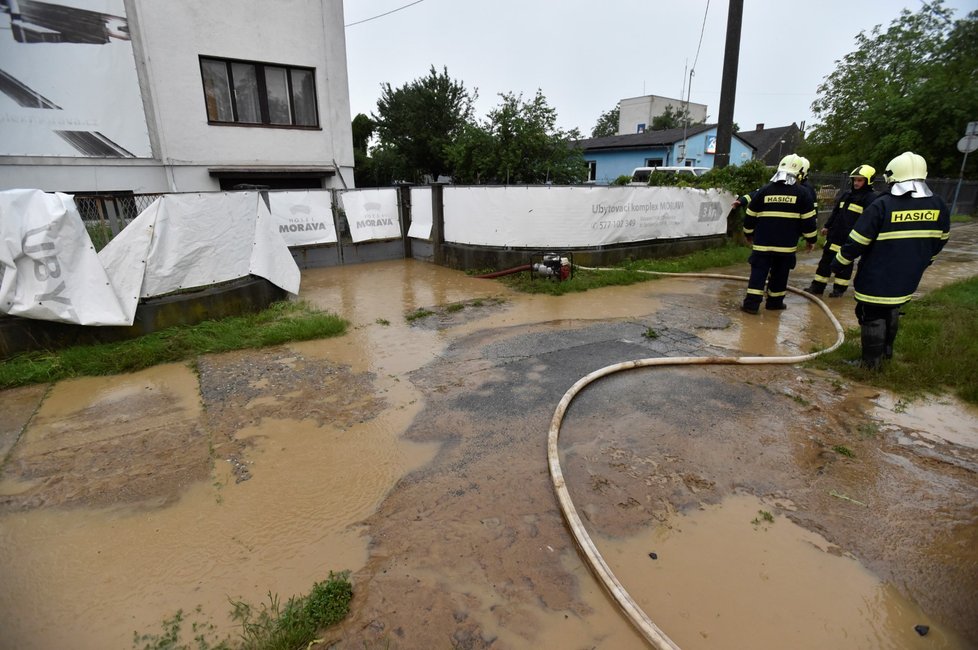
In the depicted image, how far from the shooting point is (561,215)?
9109mm

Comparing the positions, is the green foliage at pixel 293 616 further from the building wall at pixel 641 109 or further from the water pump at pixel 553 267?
the building wall at pixel 641 109

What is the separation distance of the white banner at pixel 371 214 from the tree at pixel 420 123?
15.9m

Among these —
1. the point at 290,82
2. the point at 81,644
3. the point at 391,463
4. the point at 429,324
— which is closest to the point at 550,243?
the point at 429,324

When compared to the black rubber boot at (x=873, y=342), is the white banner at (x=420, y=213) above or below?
above

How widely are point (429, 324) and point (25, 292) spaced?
4329 millimetres

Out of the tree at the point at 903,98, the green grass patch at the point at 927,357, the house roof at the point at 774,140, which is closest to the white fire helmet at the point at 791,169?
the green grass patch at the point at 927,357

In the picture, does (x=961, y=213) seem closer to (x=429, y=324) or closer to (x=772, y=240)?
(x=772, y=240)

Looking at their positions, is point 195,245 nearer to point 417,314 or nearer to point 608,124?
point 417,314

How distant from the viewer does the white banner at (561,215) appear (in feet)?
29.7

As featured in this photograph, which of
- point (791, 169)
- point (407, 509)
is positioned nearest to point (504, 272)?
point (791, 169)

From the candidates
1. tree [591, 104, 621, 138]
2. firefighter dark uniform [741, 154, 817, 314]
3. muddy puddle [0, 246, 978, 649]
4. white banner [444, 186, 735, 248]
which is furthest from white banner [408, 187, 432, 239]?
tree [591, 104, 621, 138]

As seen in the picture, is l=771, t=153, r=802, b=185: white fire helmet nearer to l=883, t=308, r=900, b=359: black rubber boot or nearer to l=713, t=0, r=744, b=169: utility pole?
l=883, t=308, r=900, b=359: black rubber boot

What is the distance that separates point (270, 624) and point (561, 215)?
803 centimetres

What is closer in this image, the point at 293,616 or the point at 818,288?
the point at 293,616
